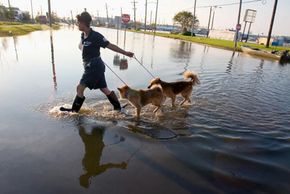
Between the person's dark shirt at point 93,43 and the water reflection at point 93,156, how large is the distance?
1814 mm

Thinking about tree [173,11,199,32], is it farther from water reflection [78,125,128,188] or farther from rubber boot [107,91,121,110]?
water reflection [78,125,128,188]

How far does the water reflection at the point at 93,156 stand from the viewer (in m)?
4.58

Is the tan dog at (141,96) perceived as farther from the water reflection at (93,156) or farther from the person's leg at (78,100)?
the water reflection at (93,156)

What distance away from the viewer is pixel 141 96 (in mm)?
7562

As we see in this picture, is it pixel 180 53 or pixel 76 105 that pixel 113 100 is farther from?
pixel 180 53

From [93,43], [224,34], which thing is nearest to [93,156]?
[93,43]

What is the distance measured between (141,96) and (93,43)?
186 cm

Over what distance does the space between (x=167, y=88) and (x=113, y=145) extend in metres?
3.39

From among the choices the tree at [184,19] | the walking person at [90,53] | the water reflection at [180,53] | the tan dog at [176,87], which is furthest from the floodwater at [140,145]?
the tree at [184,19]

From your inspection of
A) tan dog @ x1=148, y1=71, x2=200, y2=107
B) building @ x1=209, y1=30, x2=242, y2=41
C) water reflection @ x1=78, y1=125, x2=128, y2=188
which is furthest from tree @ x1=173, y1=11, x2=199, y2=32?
water reflection @ x1=78, y1=125, x2=128, y2=188

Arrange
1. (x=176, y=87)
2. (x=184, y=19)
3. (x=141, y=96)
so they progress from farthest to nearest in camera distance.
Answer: (x=184, y=19), (x=176, y=87), (x=141, y=96)

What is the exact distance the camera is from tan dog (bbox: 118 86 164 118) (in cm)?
740

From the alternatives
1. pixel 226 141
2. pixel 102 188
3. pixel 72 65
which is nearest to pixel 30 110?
pixel 102 188

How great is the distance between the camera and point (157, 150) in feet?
18.4
